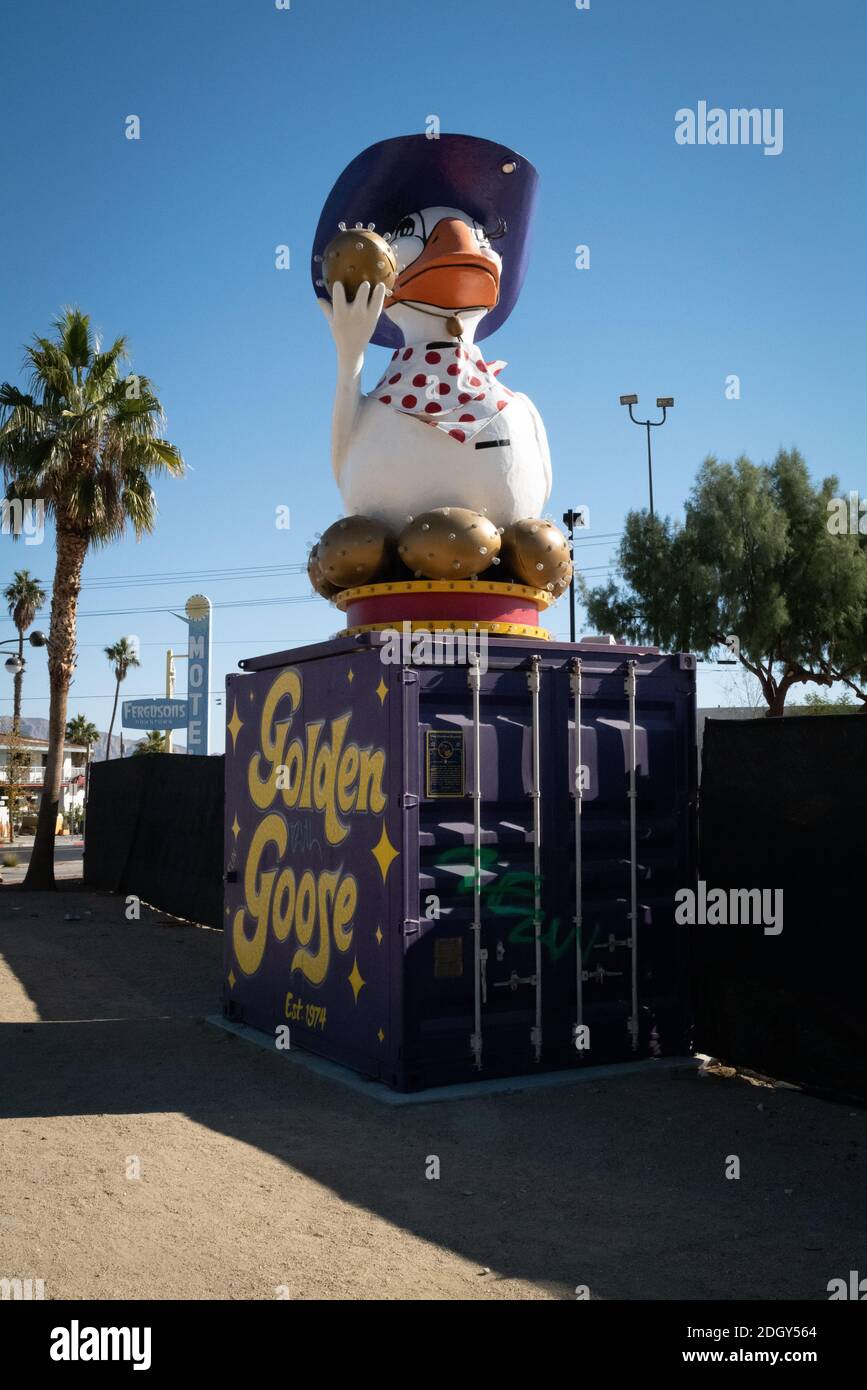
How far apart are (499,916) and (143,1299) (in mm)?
3464

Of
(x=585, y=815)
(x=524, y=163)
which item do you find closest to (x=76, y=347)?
(x=524, y=163)

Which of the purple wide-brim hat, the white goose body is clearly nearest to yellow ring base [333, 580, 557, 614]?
the white goose body

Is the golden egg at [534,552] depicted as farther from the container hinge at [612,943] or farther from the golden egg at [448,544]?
the container hinge at [612,943]

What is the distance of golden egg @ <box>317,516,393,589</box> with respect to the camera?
25.7 ft

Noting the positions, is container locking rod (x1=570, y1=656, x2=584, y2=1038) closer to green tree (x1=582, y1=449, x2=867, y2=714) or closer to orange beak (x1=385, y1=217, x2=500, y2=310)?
orange beak (x1=385, y1=217, x2=500, y2=310)

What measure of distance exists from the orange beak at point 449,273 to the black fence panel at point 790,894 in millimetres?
3602

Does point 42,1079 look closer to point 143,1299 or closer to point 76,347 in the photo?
point 143,1299

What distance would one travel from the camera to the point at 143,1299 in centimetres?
405

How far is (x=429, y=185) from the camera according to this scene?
845 cm

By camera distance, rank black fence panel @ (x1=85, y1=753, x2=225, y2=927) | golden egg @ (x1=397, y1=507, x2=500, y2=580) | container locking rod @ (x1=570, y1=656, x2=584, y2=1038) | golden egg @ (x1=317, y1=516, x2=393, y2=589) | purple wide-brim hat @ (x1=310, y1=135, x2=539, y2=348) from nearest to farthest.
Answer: container locking rod @ (x1=570, y1=656, x2=584, y2=1038), golden egg @ (x1=397, y1=507, x2=500, y2=580), golden egg @ (x1=317, y1=516, x2=393, y2=589), purple wide-brim hat @ (x1=310, y1=135, x2=539, y2=348), black fence panel @ (x1=85, y1=753, x2=225, y2=927)

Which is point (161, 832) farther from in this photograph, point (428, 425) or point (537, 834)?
point (537, 834)

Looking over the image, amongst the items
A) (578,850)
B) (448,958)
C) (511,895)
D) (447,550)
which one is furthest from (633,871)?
(447,550)

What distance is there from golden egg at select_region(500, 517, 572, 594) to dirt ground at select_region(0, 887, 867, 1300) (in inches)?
132
